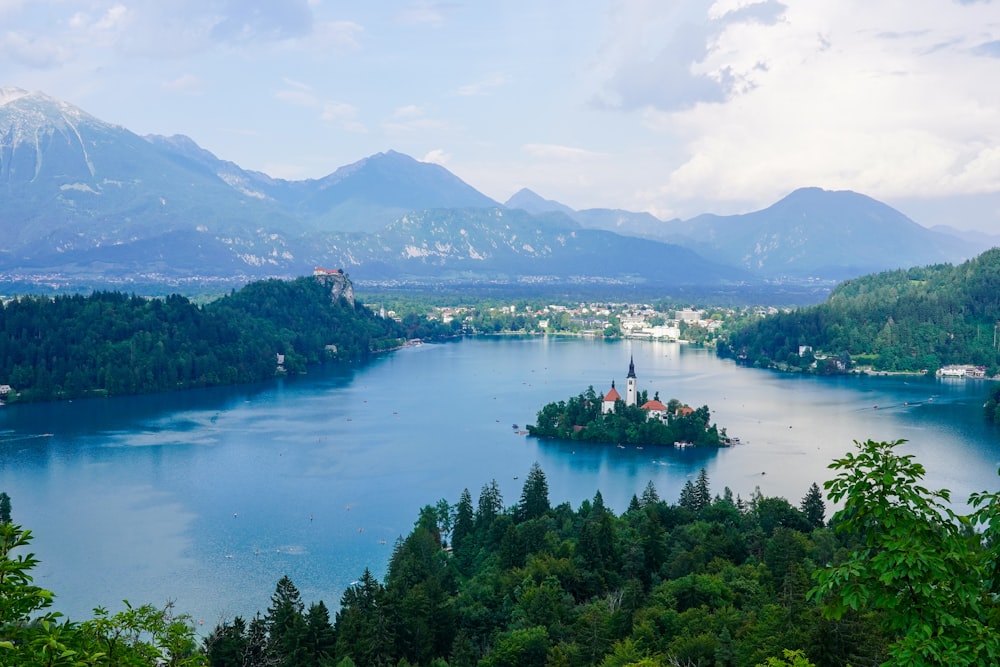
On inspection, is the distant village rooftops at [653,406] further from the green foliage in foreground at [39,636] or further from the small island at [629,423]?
the green foliage in foreground at [39,636]

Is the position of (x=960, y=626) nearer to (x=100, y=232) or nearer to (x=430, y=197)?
(x=100, y=232)

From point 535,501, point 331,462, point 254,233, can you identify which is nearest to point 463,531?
point 535,501

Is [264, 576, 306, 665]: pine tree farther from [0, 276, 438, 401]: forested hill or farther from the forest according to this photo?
[0, 276, 438, 401]: forested hill

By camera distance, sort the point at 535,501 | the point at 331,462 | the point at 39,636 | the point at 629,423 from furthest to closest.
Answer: the point at 629,423 < the point at 331,462 < the point at 535,501 < the point at 39,636

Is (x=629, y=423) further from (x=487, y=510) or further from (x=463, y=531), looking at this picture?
(x=463, y=531)

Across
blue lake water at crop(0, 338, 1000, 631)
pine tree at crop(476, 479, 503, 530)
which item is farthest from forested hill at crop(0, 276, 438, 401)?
pine tree at crop(476, 479, 503, 530)

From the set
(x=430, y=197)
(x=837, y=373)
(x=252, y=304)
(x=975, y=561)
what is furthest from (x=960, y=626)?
(x=430, y=197)

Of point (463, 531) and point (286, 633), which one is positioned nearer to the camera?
point (286, 633)
